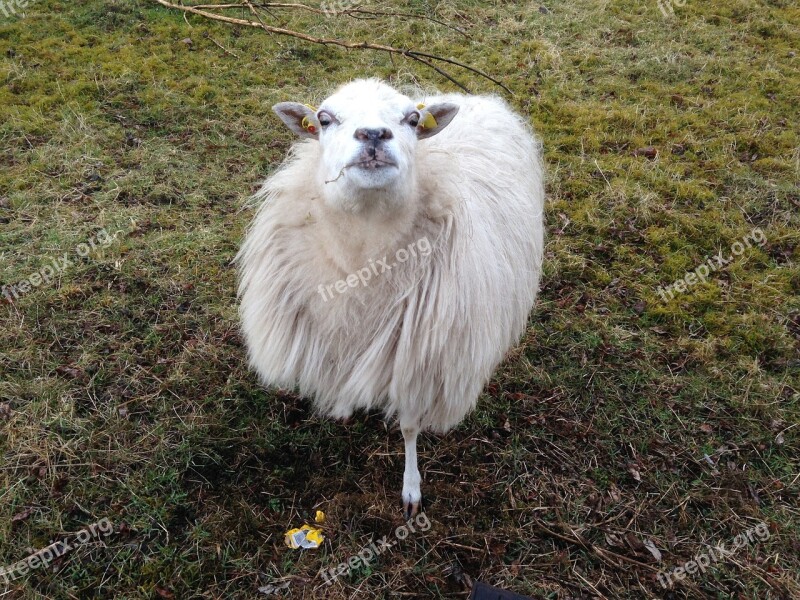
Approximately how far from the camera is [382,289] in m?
2.61

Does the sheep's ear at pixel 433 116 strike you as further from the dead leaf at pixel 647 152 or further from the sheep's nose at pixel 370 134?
the dead leaf at pixel 647 152

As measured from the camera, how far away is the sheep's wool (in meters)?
2.56

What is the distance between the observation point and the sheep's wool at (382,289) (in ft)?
8.39

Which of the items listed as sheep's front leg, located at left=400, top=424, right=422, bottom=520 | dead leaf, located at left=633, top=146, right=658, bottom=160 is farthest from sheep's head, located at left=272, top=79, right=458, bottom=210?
dead leaf, located at left=633, top=146, right=658, bottom=160

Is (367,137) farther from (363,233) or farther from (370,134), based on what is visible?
(363,233)

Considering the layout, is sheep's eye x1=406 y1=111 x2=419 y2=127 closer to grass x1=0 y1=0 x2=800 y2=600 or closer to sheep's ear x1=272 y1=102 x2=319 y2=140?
sheep's ear x1=272 y1=102 x2=319 y2=140

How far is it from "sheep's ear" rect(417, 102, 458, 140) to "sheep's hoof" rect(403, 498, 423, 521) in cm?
218

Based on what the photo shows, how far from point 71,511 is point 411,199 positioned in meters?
2.70

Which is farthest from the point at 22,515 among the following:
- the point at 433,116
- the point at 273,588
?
the point at 433,116

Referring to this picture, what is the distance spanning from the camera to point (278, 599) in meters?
2.78

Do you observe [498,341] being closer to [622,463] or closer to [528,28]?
[622,463]

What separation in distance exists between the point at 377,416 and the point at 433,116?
207cm

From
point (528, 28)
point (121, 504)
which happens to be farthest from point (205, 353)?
point (528, 28)

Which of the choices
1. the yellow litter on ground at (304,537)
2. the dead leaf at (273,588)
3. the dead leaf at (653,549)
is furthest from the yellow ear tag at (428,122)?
the dead leaf at (653,549)
